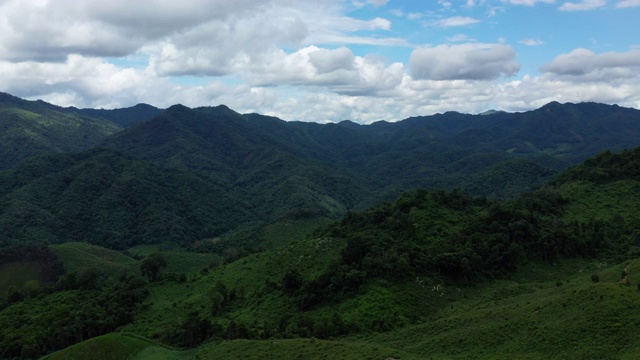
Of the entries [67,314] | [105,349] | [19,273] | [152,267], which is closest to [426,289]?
[105,349]

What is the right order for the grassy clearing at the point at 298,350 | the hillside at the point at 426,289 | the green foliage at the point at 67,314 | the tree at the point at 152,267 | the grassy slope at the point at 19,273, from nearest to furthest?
the grassy clearing at the point at 298,350 → the hillside at the point at 426,289 → the green foliage at the point at 67,314 → the tree at the point at 152,267 → the grassy slope at the point at 19,273

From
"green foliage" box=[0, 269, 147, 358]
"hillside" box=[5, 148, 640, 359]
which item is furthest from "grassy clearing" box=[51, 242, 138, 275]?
"hillside" box=[5, 148, 640, 359]

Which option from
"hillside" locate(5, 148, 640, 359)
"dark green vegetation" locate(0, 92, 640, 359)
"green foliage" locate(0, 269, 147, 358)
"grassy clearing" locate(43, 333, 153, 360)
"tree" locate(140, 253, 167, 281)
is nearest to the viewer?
"hillside" locate(5, 148, 640, 359)

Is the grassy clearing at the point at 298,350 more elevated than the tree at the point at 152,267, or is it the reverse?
the grassy clearing at the point at 298,350

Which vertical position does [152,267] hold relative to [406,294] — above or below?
below

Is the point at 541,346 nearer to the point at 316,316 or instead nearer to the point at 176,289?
the point at 316,316

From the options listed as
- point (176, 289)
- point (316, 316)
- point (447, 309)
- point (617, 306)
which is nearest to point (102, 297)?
point (176, 289)

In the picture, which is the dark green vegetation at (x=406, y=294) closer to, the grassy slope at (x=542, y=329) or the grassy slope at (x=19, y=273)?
the grassy slope at (x=542, y=329)

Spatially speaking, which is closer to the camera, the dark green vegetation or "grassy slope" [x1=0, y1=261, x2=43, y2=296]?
the dark green vegetation

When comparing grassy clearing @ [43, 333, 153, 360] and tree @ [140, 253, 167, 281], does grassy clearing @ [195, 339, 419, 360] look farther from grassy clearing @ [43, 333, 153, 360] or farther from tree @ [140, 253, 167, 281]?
tree @ [140, 253, 167, 281]

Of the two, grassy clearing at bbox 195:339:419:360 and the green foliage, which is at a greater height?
grassy clearing at bbox 195:339:419:360

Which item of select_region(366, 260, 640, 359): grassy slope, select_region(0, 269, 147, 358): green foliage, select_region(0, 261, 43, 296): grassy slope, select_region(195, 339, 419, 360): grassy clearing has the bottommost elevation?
select_region(0, 261, 43, 296): grassy slope

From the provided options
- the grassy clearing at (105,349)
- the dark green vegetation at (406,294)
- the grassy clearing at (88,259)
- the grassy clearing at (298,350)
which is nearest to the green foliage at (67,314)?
the dark green vegetation at (406,294)

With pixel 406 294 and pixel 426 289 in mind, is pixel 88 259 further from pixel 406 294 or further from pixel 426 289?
pixel 426 289
